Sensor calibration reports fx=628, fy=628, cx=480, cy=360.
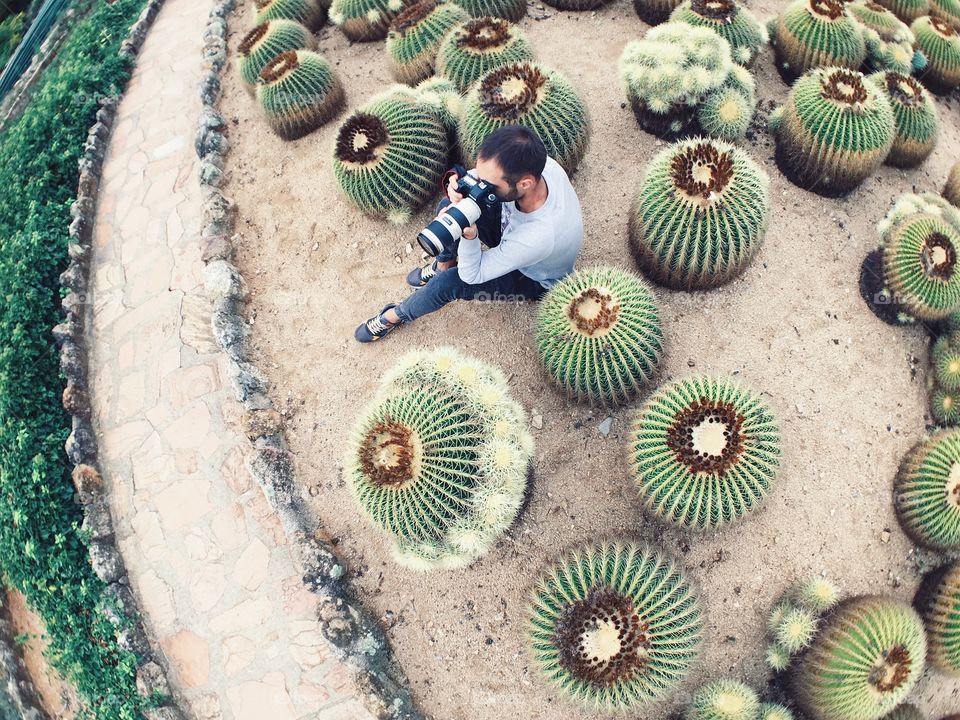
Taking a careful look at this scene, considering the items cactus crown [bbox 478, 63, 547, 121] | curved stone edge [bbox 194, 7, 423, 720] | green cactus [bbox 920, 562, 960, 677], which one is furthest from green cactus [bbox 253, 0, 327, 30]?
green cactus [bbox 920, 562, 960, 677]

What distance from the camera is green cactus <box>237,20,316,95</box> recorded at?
6914 millimetres

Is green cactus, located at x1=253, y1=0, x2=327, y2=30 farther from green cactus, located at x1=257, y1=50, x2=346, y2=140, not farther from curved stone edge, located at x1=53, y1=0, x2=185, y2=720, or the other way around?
curved stone edge, located at x1=53, y1=0, x2=185, y2=720

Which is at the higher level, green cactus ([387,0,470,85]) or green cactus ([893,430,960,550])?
green cactus ([387,0,470,85])

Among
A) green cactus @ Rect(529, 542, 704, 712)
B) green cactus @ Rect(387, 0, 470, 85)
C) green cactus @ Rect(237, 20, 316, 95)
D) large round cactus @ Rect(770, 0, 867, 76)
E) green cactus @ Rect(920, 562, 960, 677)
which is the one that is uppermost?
green cactus @ Rect(237, 20, 316, 95)

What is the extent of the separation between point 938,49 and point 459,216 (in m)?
6.44

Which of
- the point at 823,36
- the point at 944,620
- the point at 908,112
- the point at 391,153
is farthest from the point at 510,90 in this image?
the point at 944,620

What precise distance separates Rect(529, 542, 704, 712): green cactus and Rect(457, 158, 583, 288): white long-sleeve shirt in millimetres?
1925

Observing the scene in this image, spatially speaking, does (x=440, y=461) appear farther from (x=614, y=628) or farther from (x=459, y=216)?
(x=459, y=216)

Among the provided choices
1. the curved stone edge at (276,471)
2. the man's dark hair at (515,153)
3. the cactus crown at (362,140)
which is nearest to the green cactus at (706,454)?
the man's dark hair at (515,153)

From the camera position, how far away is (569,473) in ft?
15.5

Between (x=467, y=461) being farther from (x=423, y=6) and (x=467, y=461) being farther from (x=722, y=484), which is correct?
(x=423, y=6)

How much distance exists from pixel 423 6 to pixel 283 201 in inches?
96.1

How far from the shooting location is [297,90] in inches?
253

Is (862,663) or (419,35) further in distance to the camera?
(419,35)
